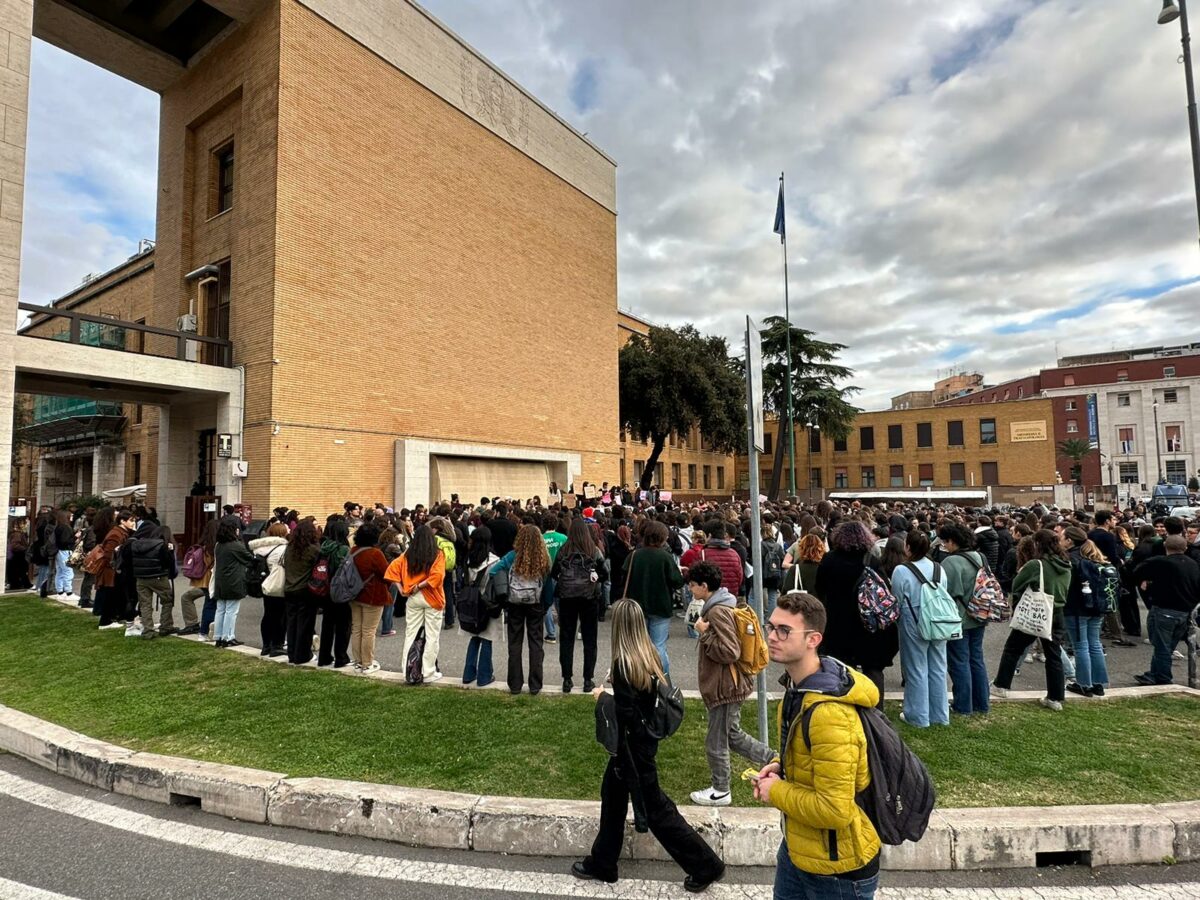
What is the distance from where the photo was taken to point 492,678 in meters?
6.83

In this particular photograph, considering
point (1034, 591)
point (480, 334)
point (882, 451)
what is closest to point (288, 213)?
point (480, 334)

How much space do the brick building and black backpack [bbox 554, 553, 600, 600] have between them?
468 inches

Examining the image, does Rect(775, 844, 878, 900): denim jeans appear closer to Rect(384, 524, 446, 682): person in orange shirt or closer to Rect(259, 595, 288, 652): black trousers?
Rect(384, 524, 446, 682): person in orange shirt

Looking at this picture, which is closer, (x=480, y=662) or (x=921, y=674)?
(x=921, y=674)

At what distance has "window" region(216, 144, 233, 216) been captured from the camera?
19000 millimetres

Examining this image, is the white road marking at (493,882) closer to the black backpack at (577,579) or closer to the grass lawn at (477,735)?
the grass lawn at (477,735)

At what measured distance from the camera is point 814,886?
7.41ft

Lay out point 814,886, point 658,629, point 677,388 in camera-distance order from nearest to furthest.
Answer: point 814,886 → point 658,629 → point 677,388

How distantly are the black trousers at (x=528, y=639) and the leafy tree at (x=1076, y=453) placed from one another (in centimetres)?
7470

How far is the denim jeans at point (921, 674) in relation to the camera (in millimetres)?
5441

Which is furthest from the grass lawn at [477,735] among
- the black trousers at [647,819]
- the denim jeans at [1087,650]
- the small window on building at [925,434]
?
the small window on building at [925,434]

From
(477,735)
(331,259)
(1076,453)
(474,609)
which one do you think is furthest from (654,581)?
(1076,453)

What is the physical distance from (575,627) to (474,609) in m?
1.08

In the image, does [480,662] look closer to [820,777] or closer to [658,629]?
[658,629]
